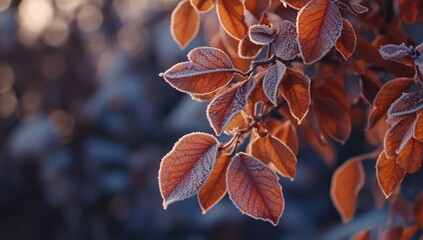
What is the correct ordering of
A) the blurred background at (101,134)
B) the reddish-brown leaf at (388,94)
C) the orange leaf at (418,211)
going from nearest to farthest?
the reddish-brown leaf at (388,94) → the orange leaf at (418,211) → the blurred background at (101,134)

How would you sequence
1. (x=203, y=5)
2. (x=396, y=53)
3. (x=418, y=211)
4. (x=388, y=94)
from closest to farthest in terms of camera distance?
(x=396, y=53), (x=388, y=94), (x=203, y=5), (x=418, y=211)

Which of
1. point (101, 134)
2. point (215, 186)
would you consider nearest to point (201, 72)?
point (215, 186)

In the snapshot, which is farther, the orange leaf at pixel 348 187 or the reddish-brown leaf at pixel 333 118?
the orange leaf at pixel 348 187

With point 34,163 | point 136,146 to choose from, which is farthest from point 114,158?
point 34,163

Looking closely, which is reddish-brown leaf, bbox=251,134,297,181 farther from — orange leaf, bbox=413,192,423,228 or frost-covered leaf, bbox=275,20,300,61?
orange leaf, bbox=413,192,423,228

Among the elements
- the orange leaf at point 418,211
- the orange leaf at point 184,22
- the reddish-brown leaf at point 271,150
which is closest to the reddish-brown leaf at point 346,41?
the reddish-brown leaf at point 271,150

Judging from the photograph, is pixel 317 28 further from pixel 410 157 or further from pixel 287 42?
pixel 410 157

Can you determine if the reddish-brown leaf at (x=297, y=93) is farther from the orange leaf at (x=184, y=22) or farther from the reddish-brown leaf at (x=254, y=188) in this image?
the orange leaf at (x=184, y=22)

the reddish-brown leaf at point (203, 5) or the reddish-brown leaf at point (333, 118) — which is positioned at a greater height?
the reddish-brown leaf at point (203, 5)
